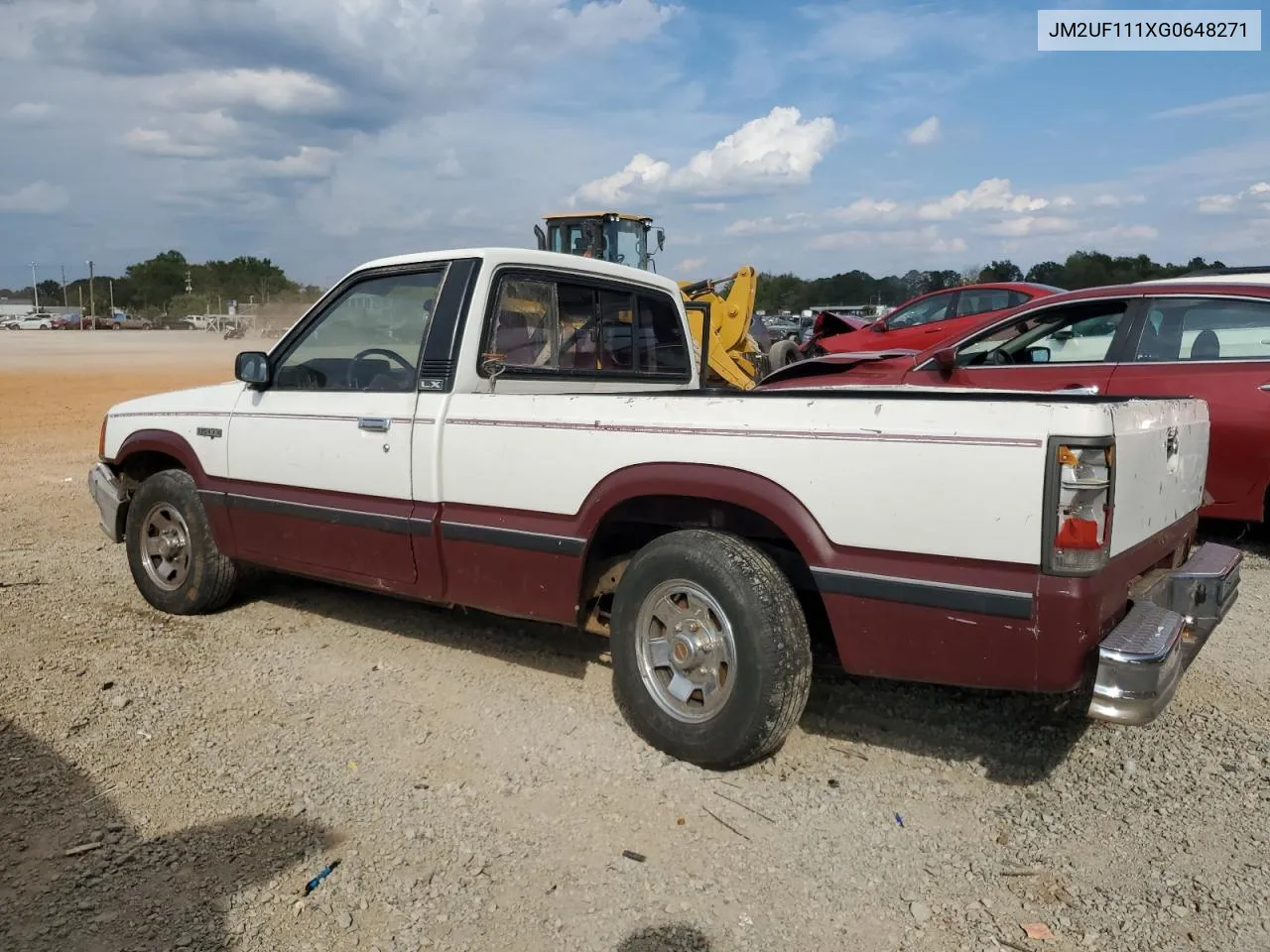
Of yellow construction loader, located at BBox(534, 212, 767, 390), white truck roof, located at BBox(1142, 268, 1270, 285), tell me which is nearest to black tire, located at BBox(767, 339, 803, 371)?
yellow construction loader, located at BBox(534, 212, 767, 390)

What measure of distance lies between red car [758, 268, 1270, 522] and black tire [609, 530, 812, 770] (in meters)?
2.23

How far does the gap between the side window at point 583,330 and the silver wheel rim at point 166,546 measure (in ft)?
7.31

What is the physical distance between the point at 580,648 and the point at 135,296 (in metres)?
96.8

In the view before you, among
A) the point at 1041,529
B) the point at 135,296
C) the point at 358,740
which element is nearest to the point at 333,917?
the point at 358,740

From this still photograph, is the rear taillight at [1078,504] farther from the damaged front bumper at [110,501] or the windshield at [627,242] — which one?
the windshield at [627,242]

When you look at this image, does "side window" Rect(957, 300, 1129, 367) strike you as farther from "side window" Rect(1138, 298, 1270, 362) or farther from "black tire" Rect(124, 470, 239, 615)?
"black tire" Rect(124, 470, 239, 615)

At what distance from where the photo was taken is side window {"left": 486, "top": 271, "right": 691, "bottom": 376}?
4367 mm

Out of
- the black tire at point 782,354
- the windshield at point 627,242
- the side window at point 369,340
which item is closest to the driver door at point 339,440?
the side window at point 369,340

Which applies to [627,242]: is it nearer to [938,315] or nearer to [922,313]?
[922,313]

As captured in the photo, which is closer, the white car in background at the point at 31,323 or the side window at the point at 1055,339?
the side window at the point at 1055,339

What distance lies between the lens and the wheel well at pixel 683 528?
3.59m

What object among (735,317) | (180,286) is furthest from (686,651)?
(180,286)

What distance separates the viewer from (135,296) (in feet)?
292

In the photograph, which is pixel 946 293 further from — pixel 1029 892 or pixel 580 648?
pixel 1029 892
